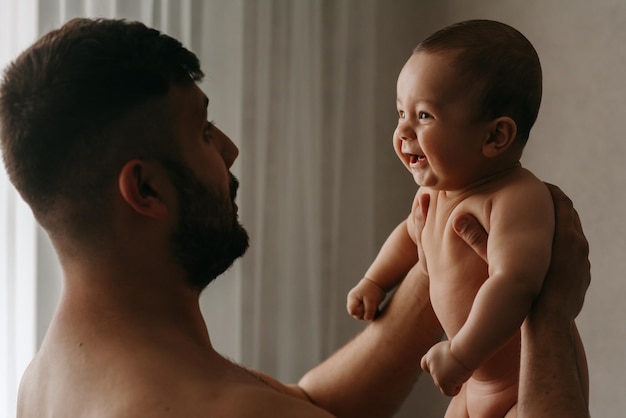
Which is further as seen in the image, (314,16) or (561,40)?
(314,16)

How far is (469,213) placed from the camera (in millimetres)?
1428

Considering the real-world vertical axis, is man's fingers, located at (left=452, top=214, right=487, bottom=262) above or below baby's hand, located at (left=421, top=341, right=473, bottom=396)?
above

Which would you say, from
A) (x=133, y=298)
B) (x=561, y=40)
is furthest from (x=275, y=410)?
(x=561, y=40)

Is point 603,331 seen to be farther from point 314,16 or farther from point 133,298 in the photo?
point 133,298

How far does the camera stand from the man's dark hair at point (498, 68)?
139 centimetres

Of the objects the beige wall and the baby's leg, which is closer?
the baby's leg

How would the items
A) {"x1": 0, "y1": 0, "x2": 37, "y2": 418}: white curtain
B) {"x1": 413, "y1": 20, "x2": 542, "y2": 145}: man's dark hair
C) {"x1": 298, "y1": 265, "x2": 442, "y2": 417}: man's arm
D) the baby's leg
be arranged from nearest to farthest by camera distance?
{"x1": 413, "y1": 20, "x2": 542, "y2": 145}: man's dark hair, the baby's leg, {"x1": 298, "y1": 265, "x2": 442, "y2": 417}: man's arm, {"x1": 0, "y1": 0, "x2": 37, "y2": 418}: white curtain

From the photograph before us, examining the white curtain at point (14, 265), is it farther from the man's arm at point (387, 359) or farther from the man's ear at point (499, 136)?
the man's ear at point (499, 136)

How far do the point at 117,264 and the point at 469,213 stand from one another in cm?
60

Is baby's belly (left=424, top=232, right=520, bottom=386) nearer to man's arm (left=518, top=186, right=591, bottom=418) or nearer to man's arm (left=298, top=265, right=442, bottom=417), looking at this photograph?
man's arm (left=518, top=186, right=591, bottom=418)

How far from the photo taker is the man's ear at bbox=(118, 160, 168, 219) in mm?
1193

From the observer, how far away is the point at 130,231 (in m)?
1.23

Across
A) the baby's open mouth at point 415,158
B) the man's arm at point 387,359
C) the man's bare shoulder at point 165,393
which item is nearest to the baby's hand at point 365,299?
the man's arm at point 387,359

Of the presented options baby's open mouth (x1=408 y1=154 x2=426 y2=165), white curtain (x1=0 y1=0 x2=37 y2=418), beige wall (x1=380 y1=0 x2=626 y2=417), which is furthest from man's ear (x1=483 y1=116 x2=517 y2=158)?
white curtain (x1=0 y1=0 x2=37 y2=418)
